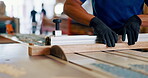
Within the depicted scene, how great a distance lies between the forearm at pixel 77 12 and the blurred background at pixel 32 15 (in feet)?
10.2

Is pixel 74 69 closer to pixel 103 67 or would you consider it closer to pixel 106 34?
pixel 103 67

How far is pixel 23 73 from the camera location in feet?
2.17

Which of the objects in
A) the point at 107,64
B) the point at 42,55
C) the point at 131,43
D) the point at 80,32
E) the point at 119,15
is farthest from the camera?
the point at 80,32

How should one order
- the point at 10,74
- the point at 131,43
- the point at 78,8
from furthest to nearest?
1. the point at 78,8
2. the point at 131,43
3. the point at 10,74

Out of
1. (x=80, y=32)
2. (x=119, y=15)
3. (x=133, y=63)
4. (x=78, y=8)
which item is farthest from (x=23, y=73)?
(x=80, y=32)

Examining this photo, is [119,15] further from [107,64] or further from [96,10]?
[107,64]

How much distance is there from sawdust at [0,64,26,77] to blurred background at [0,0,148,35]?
Answer: 12.9ft

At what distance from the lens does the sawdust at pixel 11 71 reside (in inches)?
25.6

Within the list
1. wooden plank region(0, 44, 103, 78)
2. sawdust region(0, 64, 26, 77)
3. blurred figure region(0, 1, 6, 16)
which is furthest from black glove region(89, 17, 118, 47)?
blurred figure region(0, 1, 6, 16)

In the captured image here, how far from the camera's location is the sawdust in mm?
650

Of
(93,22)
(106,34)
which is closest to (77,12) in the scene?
(93,22)

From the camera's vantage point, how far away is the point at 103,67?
28.3 inches

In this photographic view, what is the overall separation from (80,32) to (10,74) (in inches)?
149

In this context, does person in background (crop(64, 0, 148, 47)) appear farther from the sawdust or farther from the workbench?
the sawdust
